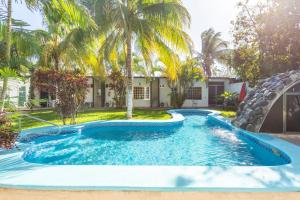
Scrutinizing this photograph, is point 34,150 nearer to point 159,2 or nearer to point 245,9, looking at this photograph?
point 159,2

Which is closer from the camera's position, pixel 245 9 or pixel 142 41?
pixel 142 41

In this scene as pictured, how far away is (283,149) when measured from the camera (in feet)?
20.3

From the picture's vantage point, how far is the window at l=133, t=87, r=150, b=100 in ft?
79.8

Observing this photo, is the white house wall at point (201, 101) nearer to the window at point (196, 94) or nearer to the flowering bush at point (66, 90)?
the window at point (196, 94)

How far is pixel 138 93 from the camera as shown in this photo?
2436 centimetres

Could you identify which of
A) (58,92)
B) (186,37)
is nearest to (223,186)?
(58,92)

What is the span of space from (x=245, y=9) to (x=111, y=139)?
1355 centimetres

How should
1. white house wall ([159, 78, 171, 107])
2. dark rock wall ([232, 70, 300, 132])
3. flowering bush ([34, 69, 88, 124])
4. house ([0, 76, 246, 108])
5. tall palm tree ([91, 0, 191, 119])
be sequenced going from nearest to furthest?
dark rock wall ([232, 70, 300, 132]) → flowering bush ([34, 69, 88, 124]) → tall palm tree ([91, 0, 191, 119]) → house ([0, 76, 246, 108]) → white house wall ([159, 78, 171, 107])

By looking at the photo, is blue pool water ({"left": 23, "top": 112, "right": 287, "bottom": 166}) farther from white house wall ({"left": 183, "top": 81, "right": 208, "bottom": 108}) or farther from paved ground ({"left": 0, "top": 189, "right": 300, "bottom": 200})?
white house wall ({"left": 183, "top": 81, "right": 208, "bottom": 108})

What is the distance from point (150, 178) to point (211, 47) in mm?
28375

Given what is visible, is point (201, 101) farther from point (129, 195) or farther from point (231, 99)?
point (129, 195)

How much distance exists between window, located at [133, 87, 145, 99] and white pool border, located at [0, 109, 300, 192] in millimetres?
19552

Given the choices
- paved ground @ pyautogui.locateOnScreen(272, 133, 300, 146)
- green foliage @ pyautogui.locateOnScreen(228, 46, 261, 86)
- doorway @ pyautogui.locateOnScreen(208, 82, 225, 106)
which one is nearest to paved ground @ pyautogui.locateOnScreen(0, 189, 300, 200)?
paved ground @ pyautogui.locateOnScreen(272, 133, 300, 146)

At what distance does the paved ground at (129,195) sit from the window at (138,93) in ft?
68.2
